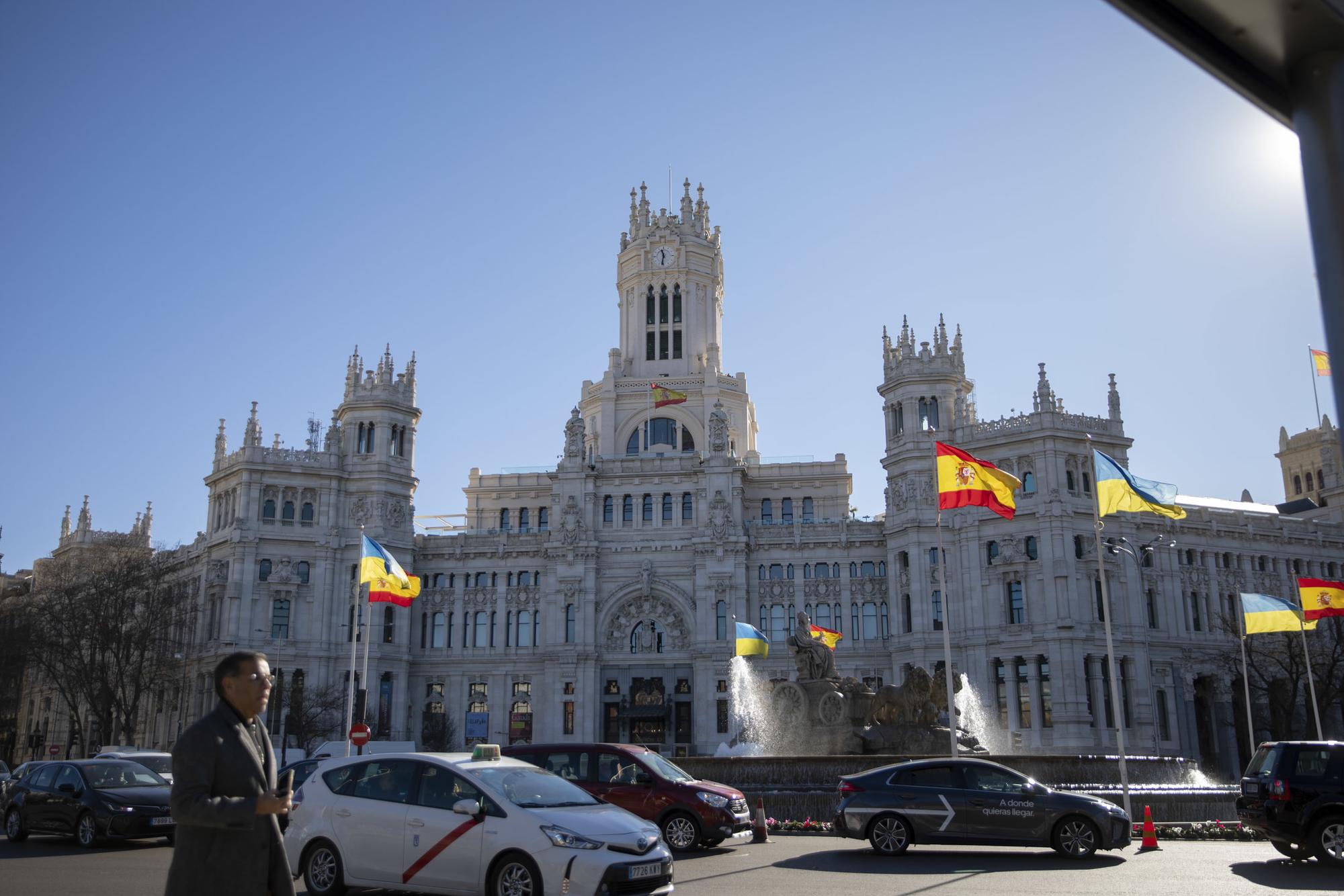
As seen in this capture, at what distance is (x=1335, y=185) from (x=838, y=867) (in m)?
18.1

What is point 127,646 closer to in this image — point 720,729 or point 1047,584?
point 720,729

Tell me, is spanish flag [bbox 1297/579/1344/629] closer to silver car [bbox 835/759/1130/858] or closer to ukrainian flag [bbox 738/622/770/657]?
ukrainian flag [bbox 738/622/770/657]

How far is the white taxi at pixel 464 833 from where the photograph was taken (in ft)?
44.5

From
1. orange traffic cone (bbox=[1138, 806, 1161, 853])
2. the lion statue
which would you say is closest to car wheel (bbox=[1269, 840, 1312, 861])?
orange traffic cone (bbox=[1138, 806, 1161, 853])

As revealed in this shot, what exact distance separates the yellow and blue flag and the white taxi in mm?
40266

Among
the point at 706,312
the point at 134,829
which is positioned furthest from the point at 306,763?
the point at 706,312

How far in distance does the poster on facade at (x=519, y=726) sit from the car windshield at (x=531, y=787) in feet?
220

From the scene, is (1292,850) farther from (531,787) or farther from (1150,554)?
(1150,554)

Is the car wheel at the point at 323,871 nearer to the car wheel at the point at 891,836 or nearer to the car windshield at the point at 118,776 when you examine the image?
the car windshield at the point at 118,776

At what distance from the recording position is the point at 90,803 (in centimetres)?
2242

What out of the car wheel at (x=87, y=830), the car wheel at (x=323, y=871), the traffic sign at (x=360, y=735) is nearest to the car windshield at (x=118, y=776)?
the car wheel at (x=87, y=830)

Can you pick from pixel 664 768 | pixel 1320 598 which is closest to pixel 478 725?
pixel 1320 598

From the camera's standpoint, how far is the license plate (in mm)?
13641

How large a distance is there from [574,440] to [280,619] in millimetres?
23589
